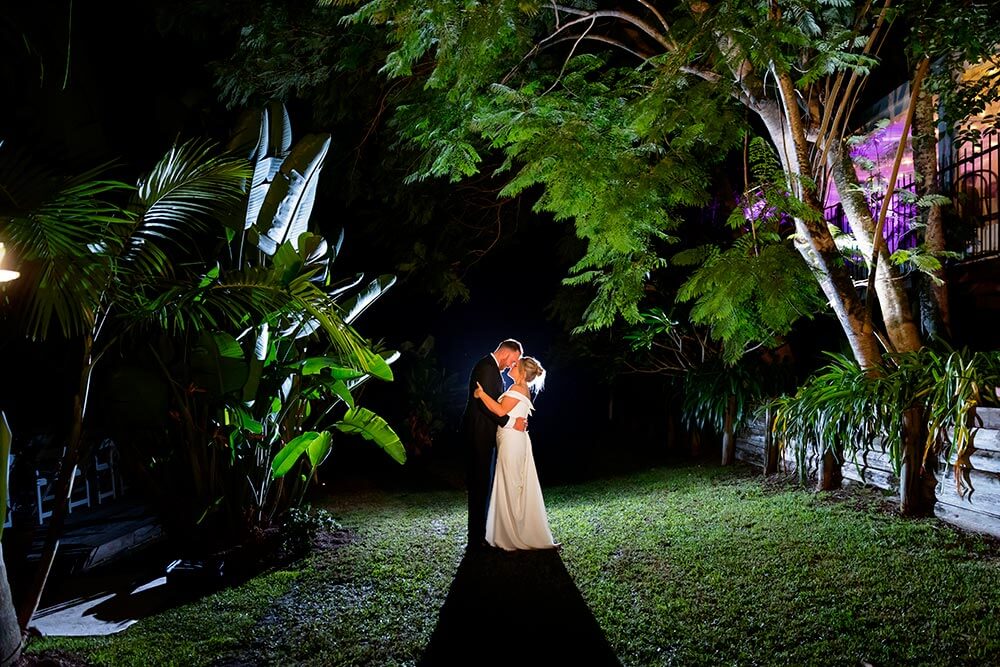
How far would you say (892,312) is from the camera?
7266 millimetres

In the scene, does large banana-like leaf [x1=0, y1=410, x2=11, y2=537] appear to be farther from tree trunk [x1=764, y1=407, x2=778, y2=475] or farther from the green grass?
tree trunk [x1=764, y1=407, x2=778, y2=475]

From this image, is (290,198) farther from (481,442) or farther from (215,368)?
(481,442)

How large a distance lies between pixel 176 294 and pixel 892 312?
6668 mm

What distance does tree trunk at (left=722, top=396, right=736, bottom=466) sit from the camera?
1031 centimetres

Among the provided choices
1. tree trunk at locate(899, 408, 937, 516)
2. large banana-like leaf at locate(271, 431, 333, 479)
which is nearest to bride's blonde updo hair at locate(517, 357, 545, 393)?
large banana-like leaf at locate(271, 431, 333, 479)

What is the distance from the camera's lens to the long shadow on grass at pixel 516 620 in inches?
169

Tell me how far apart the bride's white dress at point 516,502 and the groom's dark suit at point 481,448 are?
12 cm

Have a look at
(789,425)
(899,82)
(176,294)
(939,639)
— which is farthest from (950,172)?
(176,294)

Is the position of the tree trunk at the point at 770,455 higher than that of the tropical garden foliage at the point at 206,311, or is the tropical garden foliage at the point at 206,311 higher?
the tropical garden foliage at the point at 206,311

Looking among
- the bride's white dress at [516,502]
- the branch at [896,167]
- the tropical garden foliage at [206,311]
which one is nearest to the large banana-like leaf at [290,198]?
the tropical garden foliage at [206,311]

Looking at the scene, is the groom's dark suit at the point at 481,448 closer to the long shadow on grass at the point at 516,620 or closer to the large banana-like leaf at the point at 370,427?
the long shadow on grass at the point at 516,620

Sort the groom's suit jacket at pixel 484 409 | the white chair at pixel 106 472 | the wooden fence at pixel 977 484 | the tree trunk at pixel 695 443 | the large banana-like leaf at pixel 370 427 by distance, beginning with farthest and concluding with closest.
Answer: the tree trunk at pixel 695 443 < the white chair at pixel 106 472 < the large banana-like leaf at pixel 370 427 < the groom's suit jacket at pixel 484 409 < the wooden fence at pixel 977 484

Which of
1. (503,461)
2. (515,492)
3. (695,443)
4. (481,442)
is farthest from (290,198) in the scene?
(695,443)

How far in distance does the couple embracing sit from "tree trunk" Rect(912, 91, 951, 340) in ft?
15.2
